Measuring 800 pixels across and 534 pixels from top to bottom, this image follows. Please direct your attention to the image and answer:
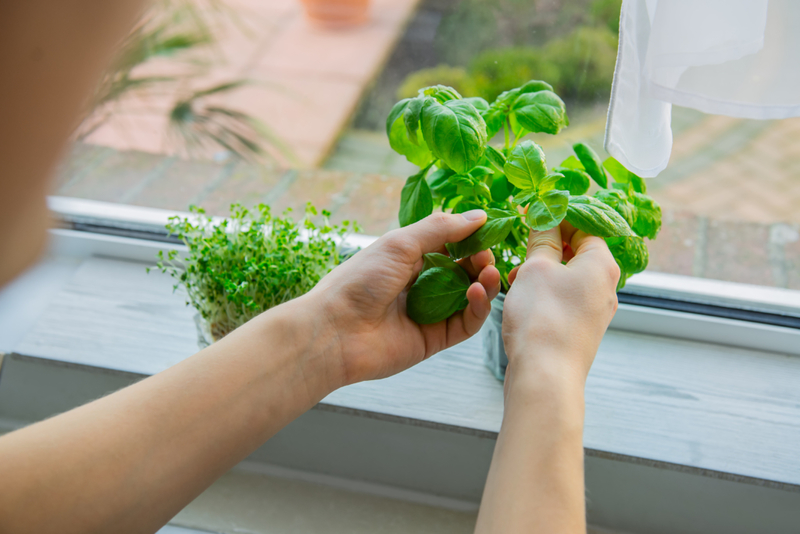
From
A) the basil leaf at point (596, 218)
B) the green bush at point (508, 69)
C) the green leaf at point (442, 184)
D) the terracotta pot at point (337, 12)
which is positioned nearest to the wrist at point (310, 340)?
the green leaf at point (442, 184)

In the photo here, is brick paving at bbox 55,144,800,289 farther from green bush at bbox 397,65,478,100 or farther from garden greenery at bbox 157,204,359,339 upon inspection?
garden greenery at bbox 157,204,359,339

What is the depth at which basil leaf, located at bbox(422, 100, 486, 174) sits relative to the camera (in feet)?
1.91

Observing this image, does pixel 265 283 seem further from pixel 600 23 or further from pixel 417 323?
pixel 600 23

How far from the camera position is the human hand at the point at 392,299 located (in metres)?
0.66

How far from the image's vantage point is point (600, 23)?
2.91 ft

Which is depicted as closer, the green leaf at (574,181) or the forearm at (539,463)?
the forearm at (539,463)

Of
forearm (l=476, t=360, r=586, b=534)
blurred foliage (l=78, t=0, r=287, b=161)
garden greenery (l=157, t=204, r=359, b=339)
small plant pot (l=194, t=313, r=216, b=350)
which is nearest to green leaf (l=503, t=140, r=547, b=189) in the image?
forearm (l=476, t=360, r=586, b=534)

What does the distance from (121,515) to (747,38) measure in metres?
0.73

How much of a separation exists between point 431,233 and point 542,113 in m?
0.18

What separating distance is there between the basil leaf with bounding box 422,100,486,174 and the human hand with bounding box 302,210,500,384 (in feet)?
0.25

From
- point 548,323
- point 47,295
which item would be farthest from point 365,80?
point 548,323

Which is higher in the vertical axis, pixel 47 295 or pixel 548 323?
pixel 548 323

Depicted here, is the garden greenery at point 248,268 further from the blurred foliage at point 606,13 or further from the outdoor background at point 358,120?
the blurred foliage at point 606,13

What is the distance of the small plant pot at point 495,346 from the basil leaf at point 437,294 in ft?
0.25
